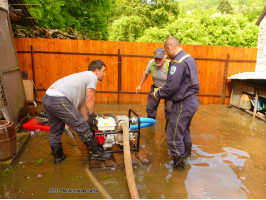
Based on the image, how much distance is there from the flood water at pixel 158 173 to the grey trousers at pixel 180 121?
0.43m

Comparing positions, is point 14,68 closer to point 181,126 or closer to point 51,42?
point 51,42

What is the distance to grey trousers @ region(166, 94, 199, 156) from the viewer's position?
342 centimetres

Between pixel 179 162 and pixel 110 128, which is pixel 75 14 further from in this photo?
pixel 179 162

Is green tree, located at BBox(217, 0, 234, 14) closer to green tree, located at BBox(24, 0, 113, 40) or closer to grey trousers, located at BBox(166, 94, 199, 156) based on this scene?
green tree, located at BBox(24, 0, 113, 40)

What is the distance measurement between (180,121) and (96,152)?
4.68 ft

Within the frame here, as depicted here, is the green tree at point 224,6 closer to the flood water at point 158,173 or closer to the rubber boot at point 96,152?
the flood water at point 158,173

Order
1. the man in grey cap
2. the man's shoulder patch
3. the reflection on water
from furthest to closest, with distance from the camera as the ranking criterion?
the man in grey cap
the man's shoulder patch
the reflection on water

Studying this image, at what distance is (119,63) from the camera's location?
7969mm

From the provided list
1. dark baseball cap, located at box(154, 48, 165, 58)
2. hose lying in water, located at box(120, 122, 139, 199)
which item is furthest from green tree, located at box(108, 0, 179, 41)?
hose lying in water, located at box(120, 122, 139, 199)

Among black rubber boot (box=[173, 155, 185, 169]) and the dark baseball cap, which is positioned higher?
the dark baseball cap

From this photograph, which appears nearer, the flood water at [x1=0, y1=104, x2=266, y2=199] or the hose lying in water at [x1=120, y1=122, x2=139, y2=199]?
the hose lying in water at [x1=120, y1=122, x2=139, y2=199]

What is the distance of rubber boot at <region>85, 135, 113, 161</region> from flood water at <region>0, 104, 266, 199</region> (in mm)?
228

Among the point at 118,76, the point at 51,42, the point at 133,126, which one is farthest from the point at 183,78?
the point at 51,42

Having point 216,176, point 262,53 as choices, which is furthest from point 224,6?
point 216,176
